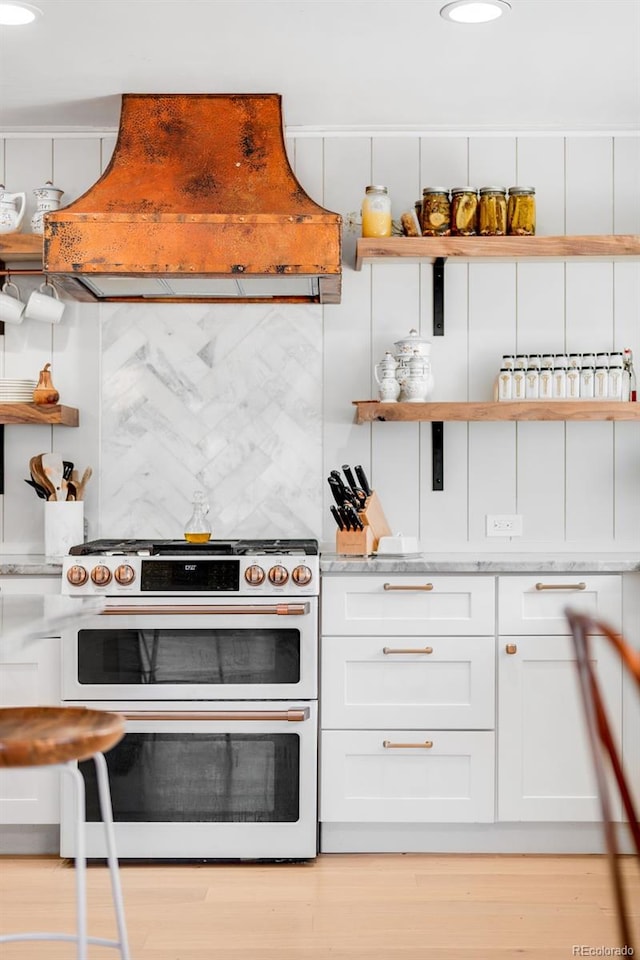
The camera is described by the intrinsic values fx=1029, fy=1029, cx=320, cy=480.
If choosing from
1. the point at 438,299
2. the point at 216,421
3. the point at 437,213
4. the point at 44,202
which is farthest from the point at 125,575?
the point at 437,213

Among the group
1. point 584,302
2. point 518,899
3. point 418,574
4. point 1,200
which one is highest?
point 1,200

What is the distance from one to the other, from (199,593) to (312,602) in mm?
352

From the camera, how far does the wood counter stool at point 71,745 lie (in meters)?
1.67

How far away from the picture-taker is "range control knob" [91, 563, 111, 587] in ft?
10.5

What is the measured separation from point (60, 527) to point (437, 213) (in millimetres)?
1727

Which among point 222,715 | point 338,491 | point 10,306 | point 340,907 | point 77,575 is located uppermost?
point 10,306

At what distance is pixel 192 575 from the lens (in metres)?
3.19

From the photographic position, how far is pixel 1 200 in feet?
12.2

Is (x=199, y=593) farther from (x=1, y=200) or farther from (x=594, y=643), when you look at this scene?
(x=1, y=200)

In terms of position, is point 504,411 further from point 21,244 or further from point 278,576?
point 21,244

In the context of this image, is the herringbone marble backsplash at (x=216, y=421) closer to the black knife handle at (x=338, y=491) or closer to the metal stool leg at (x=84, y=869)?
the black knife handle at (x=338, y=491)

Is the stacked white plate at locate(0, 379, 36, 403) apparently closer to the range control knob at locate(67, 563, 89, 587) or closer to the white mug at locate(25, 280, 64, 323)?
the white mug at locate(25, 280, 64, 323)

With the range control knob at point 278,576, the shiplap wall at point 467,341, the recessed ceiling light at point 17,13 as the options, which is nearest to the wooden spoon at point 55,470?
the shiplap wall at point 467,341

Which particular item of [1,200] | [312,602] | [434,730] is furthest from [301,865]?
[1,200]
